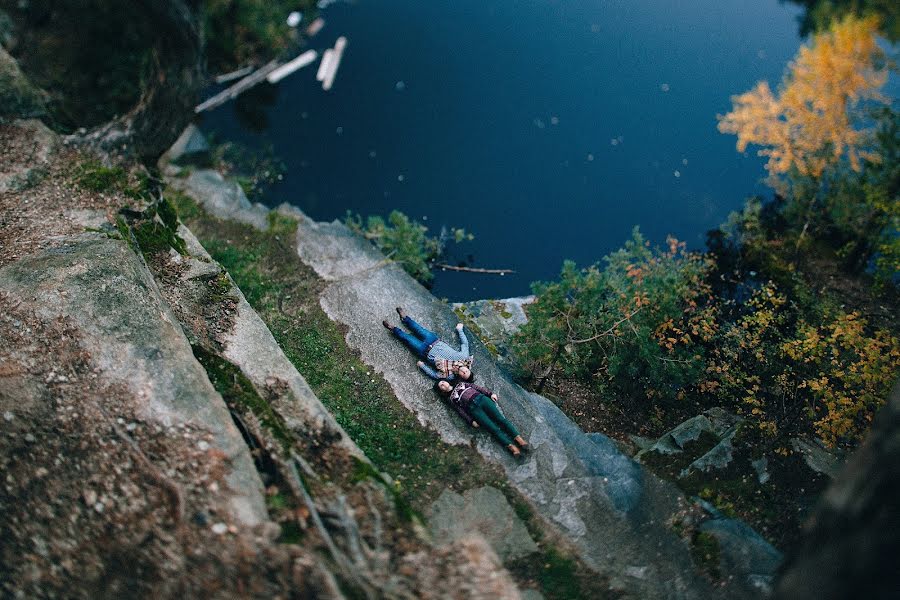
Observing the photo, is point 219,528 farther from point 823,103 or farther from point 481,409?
point 823,103

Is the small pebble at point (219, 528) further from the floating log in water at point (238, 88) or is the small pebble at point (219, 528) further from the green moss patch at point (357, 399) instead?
the floating log in water at point (238, 88)

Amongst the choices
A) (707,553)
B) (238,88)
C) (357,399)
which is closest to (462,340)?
(357,399)

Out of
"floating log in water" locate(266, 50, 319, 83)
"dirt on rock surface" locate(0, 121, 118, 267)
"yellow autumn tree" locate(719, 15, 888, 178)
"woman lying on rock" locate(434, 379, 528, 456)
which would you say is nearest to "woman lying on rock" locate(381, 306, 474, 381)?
"woman lying on rock" locate(434, 379, 528, 456)

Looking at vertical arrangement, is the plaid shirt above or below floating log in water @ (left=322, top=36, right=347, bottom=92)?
below

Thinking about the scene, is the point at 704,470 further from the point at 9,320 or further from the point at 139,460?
the point at 9,320

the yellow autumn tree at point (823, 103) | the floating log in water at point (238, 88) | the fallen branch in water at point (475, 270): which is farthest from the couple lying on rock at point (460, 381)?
the floating log in water at point (238, 88)

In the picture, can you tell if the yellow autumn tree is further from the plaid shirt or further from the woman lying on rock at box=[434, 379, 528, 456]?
the woman lying on rock at box=[434, 379, 528, 456]

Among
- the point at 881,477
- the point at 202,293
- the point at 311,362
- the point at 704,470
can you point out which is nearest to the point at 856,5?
the point at 704,470
